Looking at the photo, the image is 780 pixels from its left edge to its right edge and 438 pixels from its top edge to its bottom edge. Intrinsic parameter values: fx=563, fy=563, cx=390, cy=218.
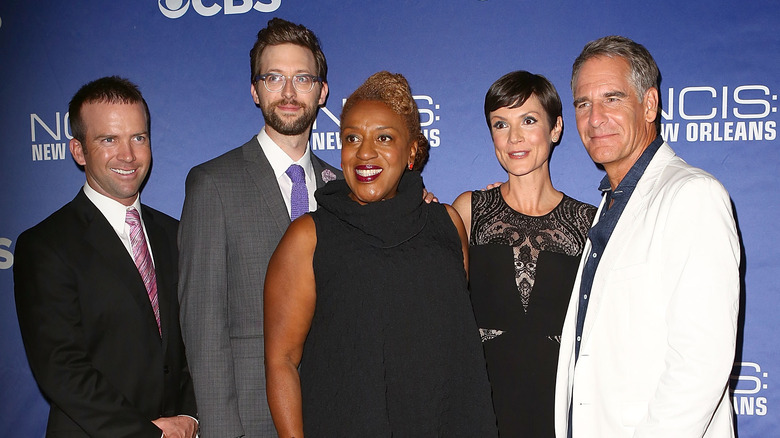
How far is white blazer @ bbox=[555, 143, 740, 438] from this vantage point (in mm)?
1548

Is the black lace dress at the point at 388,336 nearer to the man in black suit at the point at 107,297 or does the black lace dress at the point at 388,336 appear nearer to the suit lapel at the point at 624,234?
the suit lapel at the point at 624,234

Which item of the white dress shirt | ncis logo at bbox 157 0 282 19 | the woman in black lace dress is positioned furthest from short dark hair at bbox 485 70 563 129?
ncis logo at bbox 157 0 282 19

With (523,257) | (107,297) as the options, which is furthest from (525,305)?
(107,297)

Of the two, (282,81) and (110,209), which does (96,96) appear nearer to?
(110,209)

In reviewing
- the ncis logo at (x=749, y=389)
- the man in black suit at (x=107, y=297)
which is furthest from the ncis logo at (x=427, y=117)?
the ncis logo at (x=749, y=389)

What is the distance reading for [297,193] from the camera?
2.31 m

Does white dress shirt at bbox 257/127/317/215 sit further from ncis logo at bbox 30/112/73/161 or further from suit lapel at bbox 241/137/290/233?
ncis logo at bbox 30/112/73/161

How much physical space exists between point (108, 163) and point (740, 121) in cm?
304

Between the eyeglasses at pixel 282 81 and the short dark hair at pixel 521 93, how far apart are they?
31.0 inches

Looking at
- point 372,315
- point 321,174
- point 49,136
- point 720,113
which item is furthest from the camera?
point 49,136

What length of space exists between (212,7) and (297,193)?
156 cm

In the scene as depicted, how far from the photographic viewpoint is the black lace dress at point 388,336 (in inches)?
65.6

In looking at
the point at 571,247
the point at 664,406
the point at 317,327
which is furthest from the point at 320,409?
the point at 571,247

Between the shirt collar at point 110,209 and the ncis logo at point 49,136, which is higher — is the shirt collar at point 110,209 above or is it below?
Result: below
